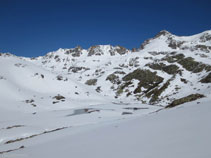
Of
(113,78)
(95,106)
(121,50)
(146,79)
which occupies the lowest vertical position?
(95,106)

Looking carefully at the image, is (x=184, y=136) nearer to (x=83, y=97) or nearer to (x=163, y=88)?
(x=83, y=97)

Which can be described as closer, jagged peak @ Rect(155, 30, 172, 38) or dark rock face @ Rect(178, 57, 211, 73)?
dark rock face @ Rect(178, 57, 211, 73)

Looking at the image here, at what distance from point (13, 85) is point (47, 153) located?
37873 mm

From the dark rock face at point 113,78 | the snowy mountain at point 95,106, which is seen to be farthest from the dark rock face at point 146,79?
the dark rock face at point 113,78

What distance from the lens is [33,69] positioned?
48.8 m

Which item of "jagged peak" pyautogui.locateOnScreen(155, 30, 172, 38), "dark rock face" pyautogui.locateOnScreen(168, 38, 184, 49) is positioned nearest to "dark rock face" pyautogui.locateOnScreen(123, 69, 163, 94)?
"dark rock face" pyautogui.locateOnScreen(168, 38, 184, 49)

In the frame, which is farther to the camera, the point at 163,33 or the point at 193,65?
the point at 163,33

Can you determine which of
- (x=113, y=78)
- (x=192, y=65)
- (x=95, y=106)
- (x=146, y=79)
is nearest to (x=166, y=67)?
Answer: (x=192, y=65)

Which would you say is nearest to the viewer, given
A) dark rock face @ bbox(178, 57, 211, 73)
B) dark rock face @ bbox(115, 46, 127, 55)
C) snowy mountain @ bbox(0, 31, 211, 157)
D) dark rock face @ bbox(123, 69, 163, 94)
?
snowy mountain @ bbox(0, 31, 211, 157)

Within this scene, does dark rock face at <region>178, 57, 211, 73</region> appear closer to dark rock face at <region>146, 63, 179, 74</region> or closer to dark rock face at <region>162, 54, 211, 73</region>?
dark rock face at <region>162, 54, 211, 73</region>

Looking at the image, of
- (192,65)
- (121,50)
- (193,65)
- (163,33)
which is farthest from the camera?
(121,50)

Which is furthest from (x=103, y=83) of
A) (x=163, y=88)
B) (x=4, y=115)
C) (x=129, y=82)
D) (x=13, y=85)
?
(x=4, y=115)

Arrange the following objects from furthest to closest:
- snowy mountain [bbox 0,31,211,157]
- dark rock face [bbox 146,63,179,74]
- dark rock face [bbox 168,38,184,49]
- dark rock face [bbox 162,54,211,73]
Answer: dark rock face [bbox 168,38,184,49] → dark rock face [bbox 146,63,179,74] → dark rock face [bbox 162,54,211,73] → snowy mountain [bbox 0,31,211,157]

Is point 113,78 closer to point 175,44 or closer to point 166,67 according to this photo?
point 166,67
